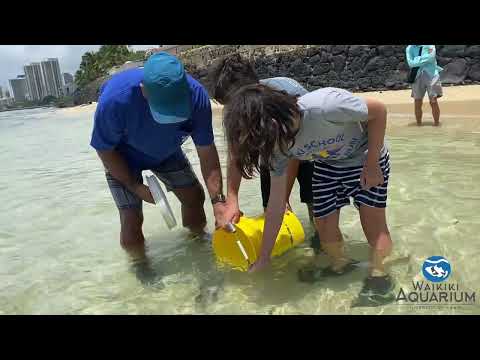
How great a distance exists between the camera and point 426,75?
7.43m

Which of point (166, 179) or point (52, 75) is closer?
point (166, 179)

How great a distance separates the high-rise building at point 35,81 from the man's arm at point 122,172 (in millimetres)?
143484

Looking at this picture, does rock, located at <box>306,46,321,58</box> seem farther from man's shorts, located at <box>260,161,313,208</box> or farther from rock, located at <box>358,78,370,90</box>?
man's shorts, located at <box>260,161,313,208</box>

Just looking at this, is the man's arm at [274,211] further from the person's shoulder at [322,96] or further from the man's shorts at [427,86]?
the man's shorts at [427,86]

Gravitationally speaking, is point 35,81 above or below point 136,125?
below

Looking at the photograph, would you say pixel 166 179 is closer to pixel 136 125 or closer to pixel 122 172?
pixel 122 172

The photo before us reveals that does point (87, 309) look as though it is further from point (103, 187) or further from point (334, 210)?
point (103, 187)

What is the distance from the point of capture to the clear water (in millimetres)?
2570

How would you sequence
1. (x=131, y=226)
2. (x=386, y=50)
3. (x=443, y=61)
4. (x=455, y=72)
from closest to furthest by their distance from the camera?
(x=131, y=226)
(x=455, y=72)
(x=443, y=61)
(x=386, y=50)

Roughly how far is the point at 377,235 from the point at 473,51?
11.2 m

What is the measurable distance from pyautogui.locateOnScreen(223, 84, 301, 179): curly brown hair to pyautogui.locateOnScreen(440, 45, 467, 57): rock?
38.9ft

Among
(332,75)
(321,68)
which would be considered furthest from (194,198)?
(321,68)

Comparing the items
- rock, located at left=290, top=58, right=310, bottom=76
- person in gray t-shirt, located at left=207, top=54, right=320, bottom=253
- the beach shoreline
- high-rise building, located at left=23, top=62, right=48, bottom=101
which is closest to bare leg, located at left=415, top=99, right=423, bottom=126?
the beach shoreline

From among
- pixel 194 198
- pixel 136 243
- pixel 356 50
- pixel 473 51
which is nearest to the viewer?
pixel 136 243
